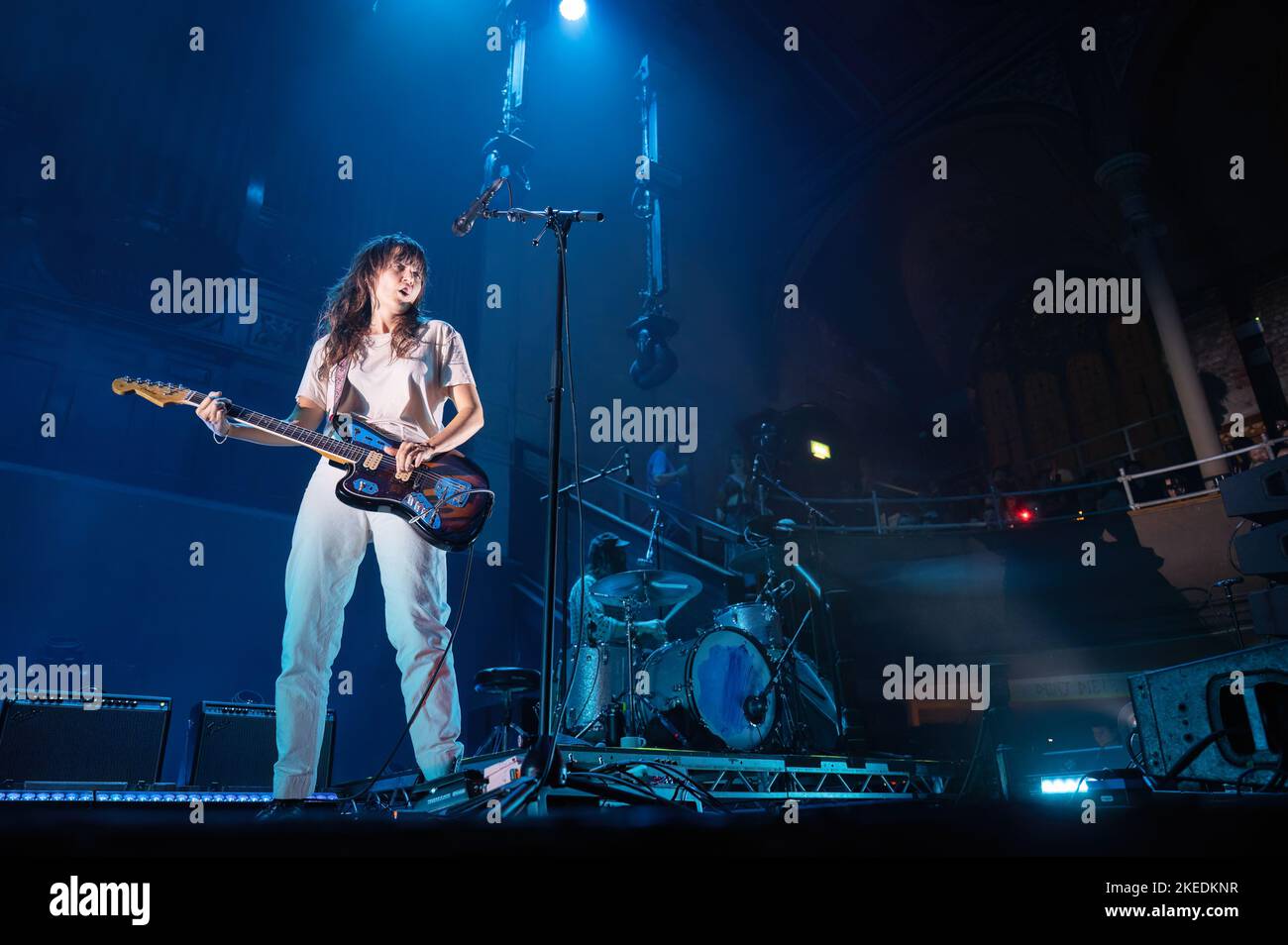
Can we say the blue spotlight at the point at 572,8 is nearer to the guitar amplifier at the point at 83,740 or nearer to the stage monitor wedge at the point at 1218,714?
the guitar amplifier at the point at 83,740

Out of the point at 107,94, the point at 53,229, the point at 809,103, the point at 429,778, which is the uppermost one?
the point at 809,103

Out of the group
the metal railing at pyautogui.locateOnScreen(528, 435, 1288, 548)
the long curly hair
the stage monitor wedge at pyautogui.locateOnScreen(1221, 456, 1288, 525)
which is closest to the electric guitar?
the long curly hair

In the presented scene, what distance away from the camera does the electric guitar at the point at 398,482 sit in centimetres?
271

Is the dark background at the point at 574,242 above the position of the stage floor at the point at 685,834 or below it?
above

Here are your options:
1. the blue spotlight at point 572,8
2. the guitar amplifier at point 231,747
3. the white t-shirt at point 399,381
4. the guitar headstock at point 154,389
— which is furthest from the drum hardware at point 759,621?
the blue spotlight at point 572,8

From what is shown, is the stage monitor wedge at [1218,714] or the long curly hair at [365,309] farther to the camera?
the long curly hair at [365,309]

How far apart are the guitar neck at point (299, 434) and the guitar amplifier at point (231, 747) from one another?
168 centimetres

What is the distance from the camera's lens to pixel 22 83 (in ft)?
21.3

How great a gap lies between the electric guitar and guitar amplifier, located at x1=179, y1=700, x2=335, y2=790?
1.67m

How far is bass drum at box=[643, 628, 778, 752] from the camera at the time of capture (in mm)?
4883

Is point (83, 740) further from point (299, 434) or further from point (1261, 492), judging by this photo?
point (1261, 492)
